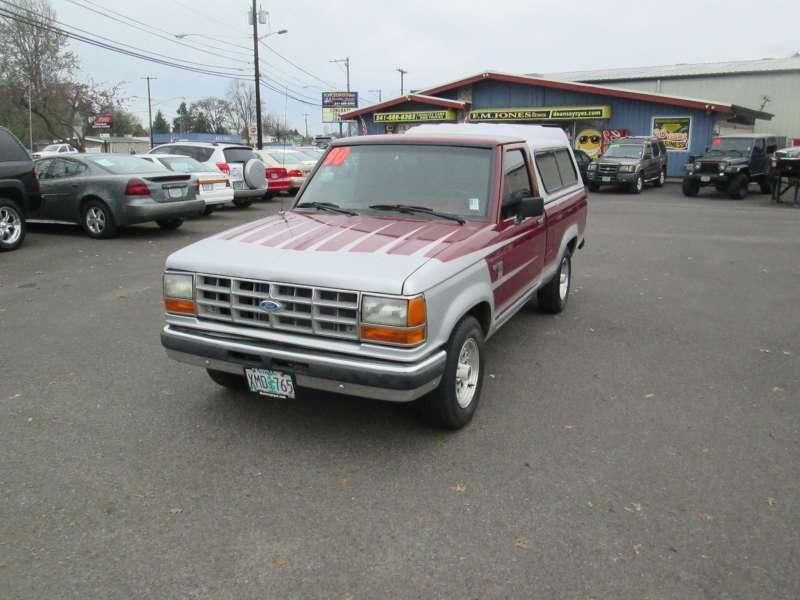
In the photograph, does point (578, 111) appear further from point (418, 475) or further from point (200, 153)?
point (418, 475)

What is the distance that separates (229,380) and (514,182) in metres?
2.60

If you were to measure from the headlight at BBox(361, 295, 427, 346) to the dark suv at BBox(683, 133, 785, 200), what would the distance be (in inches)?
815

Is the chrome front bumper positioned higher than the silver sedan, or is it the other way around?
the silver sedan

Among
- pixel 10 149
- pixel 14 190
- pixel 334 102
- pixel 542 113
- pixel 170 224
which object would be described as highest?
pixel 334 102

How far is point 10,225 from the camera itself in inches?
420

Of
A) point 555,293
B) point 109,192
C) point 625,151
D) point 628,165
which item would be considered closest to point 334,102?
point 625,151

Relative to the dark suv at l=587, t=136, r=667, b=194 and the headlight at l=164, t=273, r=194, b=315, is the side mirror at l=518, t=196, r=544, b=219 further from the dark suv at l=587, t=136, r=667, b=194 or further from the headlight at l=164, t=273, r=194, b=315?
the dark suv at l=587, t=136, r=667, b=194

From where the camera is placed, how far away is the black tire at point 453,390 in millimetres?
3977

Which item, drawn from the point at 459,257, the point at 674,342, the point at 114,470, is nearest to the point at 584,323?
the point at 674,342

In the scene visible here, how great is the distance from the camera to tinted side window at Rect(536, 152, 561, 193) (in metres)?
6.07

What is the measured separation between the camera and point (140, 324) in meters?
6.62

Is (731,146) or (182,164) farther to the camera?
(731,146)

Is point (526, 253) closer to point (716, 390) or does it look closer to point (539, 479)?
point (716, 390)

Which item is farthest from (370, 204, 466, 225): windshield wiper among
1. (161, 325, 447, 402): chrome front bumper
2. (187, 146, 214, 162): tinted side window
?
(187, 146, 214, 162): tinted side window
